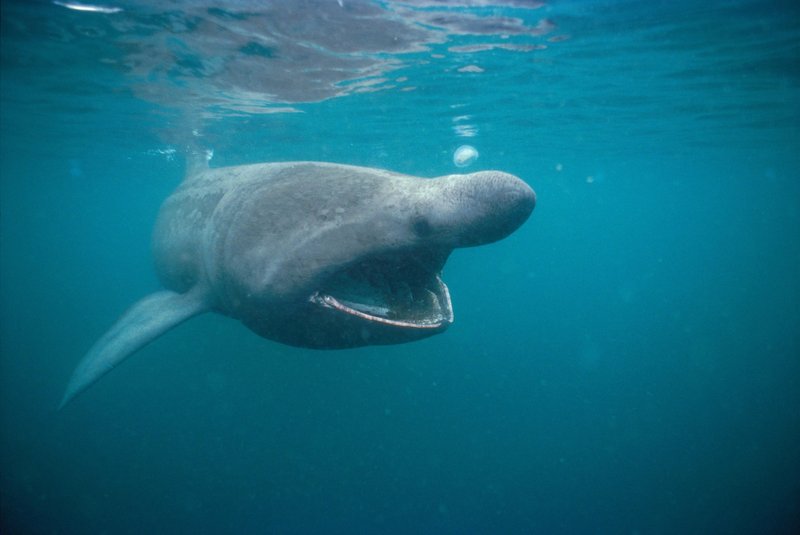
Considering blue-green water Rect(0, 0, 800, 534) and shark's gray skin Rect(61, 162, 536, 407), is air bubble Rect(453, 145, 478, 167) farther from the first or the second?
shark's gray skin Rect(61, 162, 536, 407)

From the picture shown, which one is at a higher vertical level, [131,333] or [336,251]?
[336,251]

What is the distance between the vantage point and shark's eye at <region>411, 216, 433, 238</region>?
136 inches

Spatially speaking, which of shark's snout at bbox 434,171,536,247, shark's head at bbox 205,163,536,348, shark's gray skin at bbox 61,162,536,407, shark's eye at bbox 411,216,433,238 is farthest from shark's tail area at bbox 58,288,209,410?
shark's snout at bbox 434,171,536,247

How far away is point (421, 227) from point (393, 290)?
3.40 feet

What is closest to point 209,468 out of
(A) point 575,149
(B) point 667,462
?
(B) point 667,462

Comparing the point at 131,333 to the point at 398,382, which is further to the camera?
the point at 398,382

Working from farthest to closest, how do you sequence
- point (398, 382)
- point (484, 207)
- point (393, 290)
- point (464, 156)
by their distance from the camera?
point (464, 156) < point (398, 382) < point (393, 290) < point (484, 207)

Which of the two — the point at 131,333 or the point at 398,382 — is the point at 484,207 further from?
the point at 398,382

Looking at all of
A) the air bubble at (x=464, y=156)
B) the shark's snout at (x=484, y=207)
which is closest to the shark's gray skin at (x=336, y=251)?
the shark's snout at (x=484, y=207)

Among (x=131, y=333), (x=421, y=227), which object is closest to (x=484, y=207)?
(x=421, y=227)

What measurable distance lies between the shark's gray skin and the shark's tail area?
0.07ft

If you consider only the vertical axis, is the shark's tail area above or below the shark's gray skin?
Answer: below

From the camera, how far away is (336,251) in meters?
3.69

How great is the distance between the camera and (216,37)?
9039 mm
